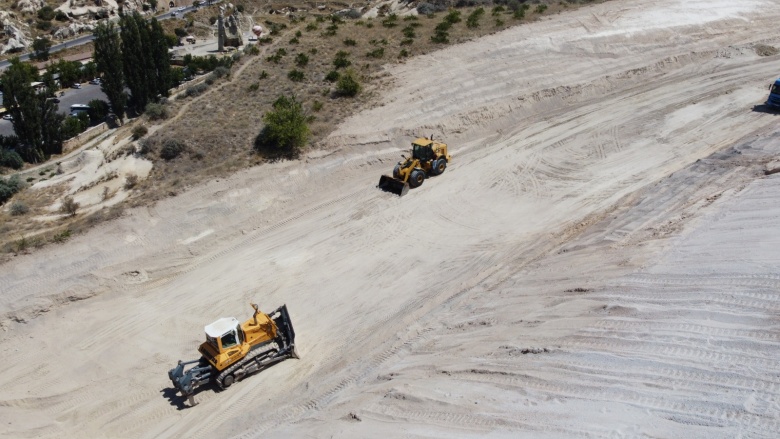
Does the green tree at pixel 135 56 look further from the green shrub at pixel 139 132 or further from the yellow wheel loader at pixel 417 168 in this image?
the yellow wheel loader at pixel 417 168

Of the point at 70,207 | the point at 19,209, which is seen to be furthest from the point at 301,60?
the point at 19,209

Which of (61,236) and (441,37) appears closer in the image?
(61,236)

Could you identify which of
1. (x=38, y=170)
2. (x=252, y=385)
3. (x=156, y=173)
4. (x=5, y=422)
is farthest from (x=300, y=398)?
(x=38, y=170)

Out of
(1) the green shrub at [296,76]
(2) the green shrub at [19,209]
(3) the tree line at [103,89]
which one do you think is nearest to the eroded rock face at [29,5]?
(3) the tree line at [103,89]

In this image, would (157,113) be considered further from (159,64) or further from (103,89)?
(103,89)

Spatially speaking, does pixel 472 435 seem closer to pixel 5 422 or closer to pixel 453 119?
pixel 5 422

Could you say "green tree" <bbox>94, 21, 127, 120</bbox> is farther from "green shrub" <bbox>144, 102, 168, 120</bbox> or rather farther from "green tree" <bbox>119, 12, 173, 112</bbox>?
"green shrub" <bbox>144, 102, 168, 120</bbox>
